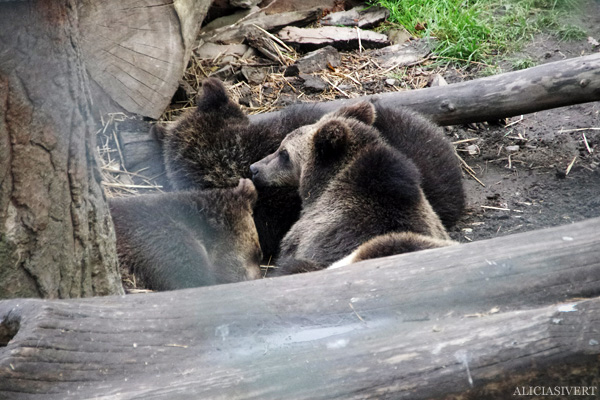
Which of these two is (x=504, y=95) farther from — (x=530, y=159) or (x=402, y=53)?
(x=402, y=53)

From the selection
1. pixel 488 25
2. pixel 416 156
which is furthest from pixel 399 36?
pixel 416 156

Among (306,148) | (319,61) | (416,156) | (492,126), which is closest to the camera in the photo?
(306,148)

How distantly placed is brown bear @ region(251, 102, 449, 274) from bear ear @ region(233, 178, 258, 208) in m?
0.37

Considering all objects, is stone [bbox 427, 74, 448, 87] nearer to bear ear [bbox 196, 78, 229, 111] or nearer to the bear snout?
bear ear [bbox 196, 78, 229, 111]

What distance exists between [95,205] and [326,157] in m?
2.11

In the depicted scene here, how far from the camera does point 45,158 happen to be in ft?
8.27

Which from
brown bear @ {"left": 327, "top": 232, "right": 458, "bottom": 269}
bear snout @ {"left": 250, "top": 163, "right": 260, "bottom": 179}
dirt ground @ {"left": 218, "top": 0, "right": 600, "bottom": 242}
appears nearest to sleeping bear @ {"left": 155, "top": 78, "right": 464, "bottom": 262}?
bear snout @ {"left": 250, "top": 163, "right": 260, "bottom": 179}

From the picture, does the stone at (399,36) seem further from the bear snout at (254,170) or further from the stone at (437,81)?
the bear snout at (254,170)

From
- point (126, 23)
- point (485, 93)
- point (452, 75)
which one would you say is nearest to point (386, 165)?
point (485, 93)

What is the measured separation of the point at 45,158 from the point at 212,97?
10.3 feet

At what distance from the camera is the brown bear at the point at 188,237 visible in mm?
4305

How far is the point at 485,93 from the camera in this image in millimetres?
5699

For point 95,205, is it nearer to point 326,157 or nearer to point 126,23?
point 326,157

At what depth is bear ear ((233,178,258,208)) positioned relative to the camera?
15.6ft
